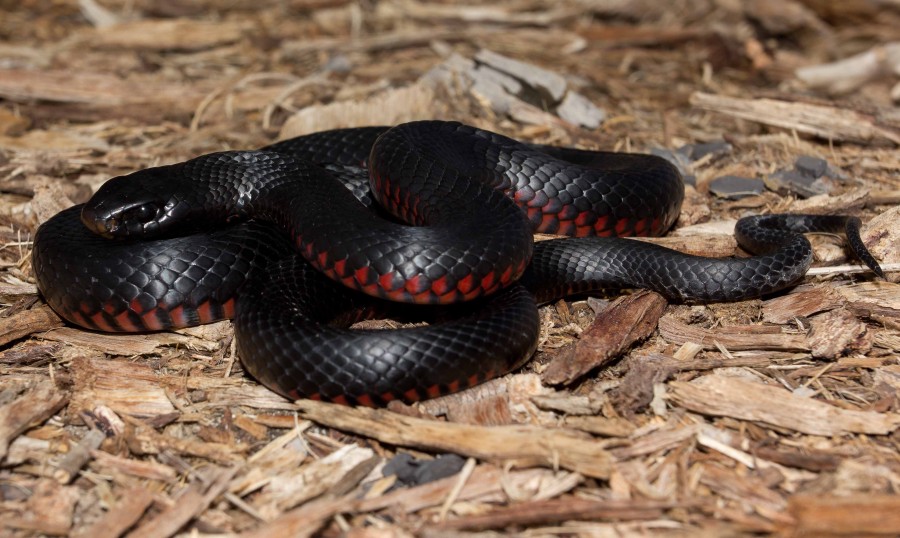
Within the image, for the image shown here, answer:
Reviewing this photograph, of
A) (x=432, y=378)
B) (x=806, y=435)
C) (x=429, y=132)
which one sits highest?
(x=429, y=132)

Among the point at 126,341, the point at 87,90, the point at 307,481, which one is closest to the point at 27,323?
the point at 126,341

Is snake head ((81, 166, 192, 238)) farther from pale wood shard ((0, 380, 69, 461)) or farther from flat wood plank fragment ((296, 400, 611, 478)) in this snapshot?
flat wood plank fragment ((296, 400, 611, 478))

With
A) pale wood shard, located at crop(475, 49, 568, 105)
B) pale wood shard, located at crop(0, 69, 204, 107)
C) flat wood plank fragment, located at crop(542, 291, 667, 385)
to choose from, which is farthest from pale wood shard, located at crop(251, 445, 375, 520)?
pale wood shard, located at crop(0, 69, 204, 107)

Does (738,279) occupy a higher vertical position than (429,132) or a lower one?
lower

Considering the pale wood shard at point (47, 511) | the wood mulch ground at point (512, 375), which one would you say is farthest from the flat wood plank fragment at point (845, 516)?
the pale wood shard at point (47, 511)

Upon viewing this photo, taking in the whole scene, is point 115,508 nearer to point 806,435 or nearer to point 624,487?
point 624,487

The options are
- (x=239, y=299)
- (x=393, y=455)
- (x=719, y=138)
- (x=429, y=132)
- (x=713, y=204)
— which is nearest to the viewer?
(x=393, y=455)

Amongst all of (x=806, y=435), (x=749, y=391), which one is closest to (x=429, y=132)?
(x=749, y=391)
